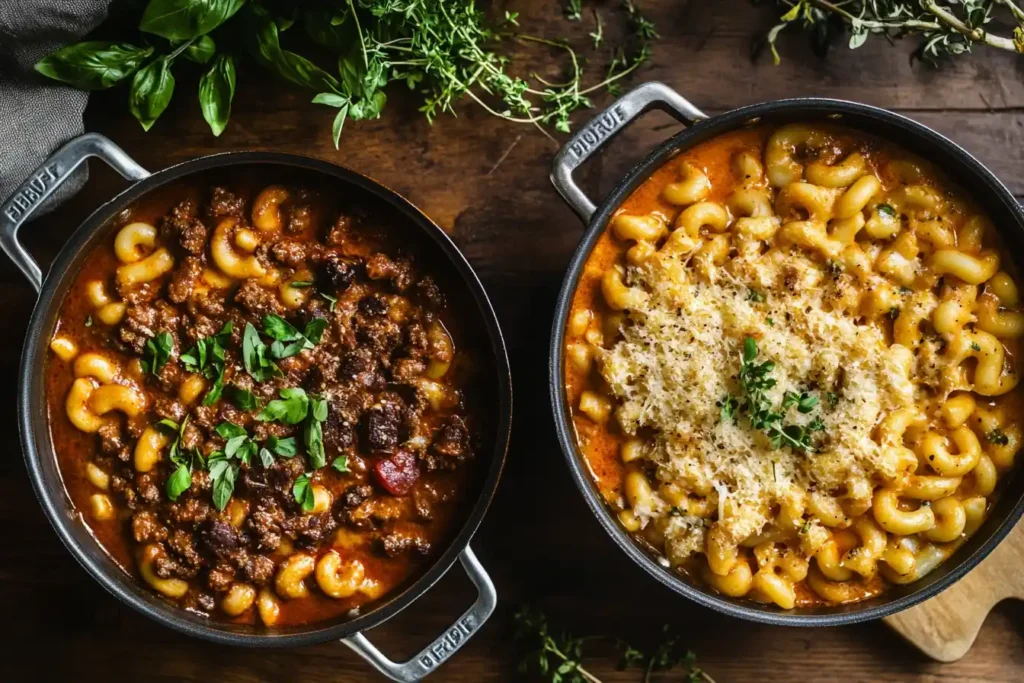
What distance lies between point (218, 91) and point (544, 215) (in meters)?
1.19

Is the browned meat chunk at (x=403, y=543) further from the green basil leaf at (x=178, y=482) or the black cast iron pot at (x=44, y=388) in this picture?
the green basil leaf at (x=178, y=482)

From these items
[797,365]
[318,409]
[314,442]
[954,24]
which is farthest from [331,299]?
[954,24]

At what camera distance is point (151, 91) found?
3.01 m

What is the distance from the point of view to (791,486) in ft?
9.25

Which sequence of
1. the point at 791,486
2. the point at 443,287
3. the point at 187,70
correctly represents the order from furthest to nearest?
1. the point at 187,70
2. the point at 443,287
3. the point at 791,486

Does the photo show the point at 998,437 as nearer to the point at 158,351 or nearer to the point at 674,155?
the point at 674,155

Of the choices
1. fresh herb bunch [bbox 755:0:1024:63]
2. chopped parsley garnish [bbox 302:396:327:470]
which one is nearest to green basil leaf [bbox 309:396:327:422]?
chopped parsley garnish [bbox 302:396:327:470]

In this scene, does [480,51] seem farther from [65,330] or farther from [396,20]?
[65,330]

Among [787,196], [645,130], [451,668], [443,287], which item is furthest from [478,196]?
[451,668]

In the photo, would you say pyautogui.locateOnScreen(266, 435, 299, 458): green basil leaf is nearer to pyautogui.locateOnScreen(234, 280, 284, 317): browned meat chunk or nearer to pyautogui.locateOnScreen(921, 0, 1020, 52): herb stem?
pyautogui.locateOnScreen(234, 280, 284, 317): browned meat chunk

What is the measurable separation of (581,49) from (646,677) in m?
Answer: 2.32

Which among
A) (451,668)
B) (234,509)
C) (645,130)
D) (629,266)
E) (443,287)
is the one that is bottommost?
(451,668)

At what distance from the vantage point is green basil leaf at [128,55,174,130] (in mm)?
2992

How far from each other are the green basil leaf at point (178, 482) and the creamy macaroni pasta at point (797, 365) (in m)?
1.28
